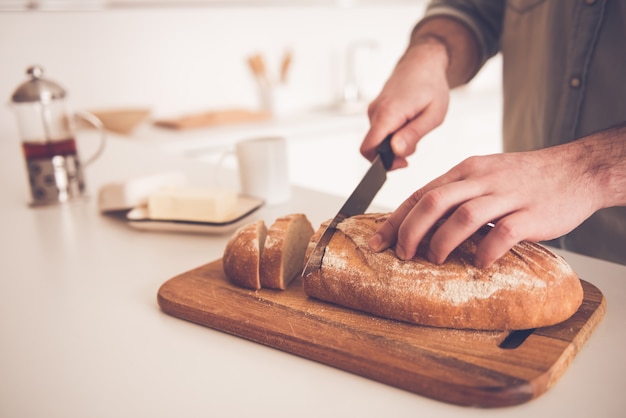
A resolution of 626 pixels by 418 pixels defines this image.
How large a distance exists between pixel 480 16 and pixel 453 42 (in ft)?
0.57

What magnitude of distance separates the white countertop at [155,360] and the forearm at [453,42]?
59 cm

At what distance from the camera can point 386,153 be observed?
104 cm

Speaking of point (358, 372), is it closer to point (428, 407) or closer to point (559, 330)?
point (428, 407)

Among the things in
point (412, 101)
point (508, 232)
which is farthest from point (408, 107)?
point (508, 232)

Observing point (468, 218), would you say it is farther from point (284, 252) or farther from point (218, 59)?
point (218, 59)

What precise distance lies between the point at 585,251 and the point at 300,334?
81 centimetres

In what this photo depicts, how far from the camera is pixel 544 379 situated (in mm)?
605

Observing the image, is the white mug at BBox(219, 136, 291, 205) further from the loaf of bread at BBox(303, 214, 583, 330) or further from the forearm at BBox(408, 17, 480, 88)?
the loaf of bread at BBox(303, 214, 583, 330)

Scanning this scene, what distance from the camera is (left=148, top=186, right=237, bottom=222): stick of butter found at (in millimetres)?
1123

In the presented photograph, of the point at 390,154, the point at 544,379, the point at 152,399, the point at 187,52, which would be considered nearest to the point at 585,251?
the point at 390,154

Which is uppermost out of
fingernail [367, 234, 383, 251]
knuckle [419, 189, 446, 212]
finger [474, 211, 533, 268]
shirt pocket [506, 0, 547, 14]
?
shirt pocket [506, 0, 547, 14]

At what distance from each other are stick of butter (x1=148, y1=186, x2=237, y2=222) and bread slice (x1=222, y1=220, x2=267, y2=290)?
0.23 metres

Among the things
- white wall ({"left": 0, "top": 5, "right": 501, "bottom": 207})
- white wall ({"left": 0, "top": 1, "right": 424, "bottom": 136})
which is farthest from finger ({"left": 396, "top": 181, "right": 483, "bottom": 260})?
white wall ({"left": 0, "top": 1, "right": 424, "bottom": 136})

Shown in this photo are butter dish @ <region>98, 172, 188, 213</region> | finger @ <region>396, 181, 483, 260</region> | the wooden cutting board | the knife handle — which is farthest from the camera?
butter dish @ <region>98, 172, 188, 213</region>
